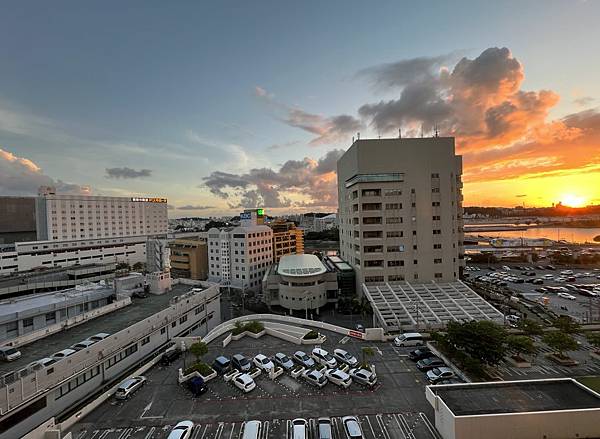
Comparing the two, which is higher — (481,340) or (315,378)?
(481,340)

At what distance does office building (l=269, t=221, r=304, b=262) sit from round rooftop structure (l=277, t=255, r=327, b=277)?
2479 cm

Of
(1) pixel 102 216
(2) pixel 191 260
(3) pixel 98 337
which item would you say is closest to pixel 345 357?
(3) pixel 98 337

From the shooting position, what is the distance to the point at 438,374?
22812 mm

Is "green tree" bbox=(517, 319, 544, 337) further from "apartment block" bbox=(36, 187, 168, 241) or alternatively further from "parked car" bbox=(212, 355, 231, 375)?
"apartment block" bbox=(36, 187, 168, 241)

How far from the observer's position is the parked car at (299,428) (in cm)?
1644

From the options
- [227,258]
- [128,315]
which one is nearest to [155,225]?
[227,258]

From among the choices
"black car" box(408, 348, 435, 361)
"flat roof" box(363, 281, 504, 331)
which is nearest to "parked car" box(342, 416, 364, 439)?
"black car" box(408, 348, 435, 361)

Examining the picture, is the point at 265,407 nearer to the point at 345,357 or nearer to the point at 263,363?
the point at 263,363

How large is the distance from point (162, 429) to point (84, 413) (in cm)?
575

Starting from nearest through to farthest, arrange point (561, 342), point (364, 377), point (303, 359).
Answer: point (364, 377), point (561, 342), point (303, 359)

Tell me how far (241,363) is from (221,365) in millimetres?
1672

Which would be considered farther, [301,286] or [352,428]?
[301,286]

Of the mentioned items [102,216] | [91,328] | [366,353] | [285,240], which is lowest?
[366,353]

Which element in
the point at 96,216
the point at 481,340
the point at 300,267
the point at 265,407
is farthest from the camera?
the point at 96,216
